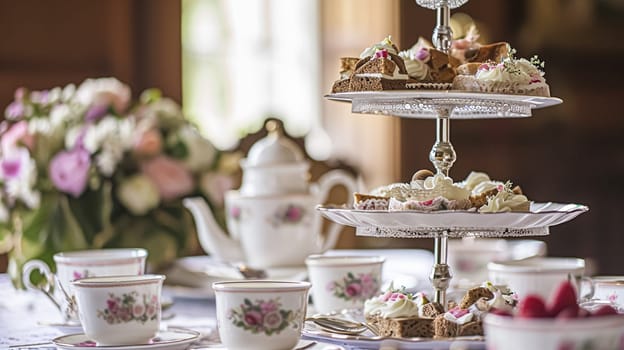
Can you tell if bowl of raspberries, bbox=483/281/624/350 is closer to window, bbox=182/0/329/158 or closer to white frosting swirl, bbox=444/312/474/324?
white frosting swirl, bbox=444/312/474/324

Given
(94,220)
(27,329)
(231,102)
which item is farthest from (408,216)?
(231,102)

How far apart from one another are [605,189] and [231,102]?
6.27 feet

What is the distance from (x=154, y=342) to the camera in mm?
1223

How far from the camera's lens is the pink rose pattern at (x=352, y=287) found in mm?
1490

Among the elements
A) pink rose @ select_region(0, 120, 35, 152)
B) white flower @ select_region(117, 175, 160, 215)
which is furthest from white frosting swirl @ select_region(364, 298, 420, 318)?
pink rose @ select_region(0, 120, 35, 152)

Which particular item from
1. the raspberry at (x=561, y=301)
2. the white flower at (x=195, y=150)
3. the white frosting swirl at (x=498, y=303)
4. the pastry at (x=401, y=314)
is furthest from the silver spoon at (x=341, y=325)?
the white flower at (x=195, y=150)

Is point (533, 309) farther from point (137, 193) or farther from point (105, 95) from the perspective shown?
point (105, 95)

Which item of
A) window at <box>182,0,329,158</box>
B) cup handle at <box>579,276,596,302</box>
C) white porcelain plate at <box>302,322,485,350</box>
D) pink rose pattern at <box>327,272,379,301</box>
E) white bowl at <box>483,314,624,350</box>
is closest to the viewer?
white bowl at <box>483,314,624,350</box>

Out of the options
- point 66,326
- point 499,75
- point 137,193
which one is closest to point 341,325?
point 499,75

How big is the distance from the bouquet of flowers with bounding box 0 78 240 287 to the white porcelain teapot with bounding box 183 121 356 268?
77 mm

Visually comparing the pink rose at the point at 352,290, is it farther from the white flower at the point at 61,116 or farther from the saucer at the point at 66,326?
the white flower at the point at 61,116

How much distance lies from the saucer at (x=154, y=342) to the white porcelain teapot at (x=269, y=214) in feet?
1.94

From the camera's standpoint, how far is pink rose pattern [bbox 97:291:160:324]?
1.21 m

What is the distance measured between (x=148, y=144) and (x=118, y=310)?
760mm
